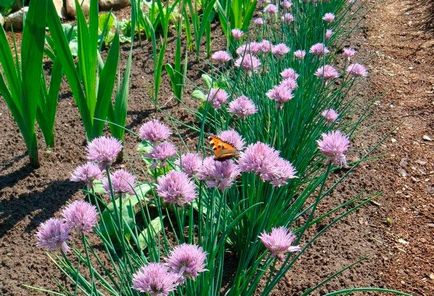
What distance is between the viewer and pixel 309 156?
209 centimetres

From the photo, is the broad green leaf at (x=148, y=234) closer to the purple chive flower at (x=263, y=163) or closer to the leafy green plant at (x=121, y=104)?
the purple chive flower at (x=263, y=163)

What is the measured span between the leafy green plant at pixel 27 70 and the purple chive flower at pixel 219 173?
47.4 inches

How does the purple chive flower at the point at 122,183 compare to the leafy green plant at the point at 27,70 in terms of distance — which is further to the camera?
the leafy green plant at the point at 27,70

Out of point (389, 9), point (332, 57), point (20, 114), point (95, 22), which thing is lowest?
point (389, 9)

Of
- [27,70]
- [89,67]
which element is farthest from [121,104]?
[27,70]

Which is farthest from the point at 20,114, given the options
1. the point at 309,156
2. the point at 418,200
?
the point at 418,200

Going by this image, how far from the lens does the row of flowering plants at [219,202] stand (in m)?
1.18

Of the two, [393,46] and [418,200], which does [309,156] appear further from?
[393,46]

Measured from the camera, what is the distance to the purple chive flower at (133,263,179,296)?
984mm

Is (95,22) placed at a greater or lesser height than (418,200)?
greater

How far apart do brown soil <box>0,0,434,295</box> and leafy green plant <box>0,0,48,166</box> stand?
0.96 ft

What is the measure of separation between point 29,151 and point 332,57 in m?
1.89

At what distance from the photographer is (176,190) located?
118cm

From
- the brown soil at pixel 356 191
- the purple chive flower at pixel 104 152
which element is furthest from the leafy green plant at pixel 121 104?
the purple chive flower at pixel 104 152
